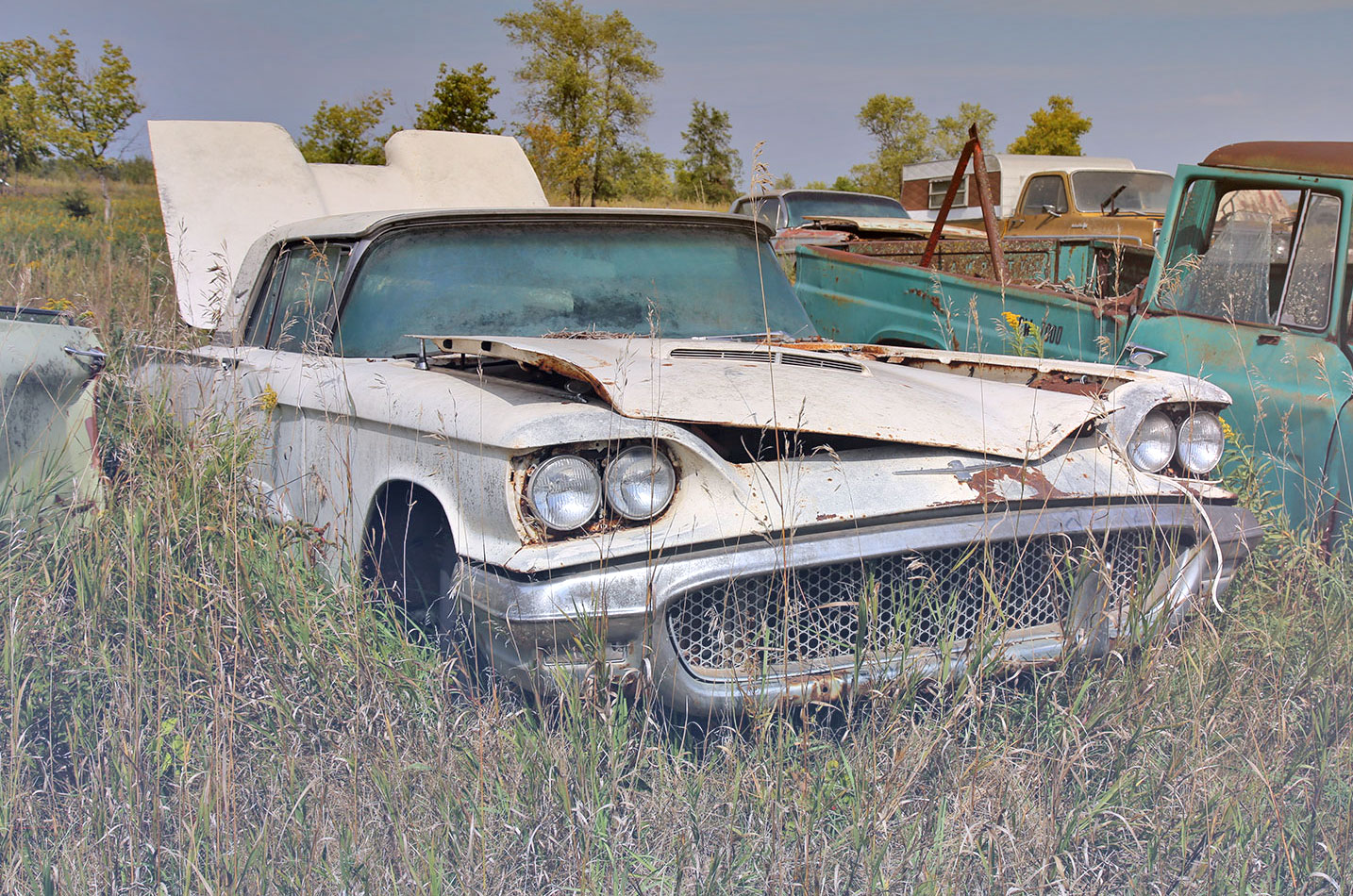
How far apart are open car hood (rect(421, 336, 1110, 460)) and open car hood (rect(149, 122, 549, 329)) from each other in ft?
9.56

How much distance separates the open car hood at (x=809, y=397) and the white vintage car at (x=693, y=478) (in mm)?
11

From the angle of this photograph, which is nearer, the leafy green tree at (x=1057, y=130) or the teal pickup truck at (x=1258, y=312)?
the teal pickup truck at (x=1258, y=312)

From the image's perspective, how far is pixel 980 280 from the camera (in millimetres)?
4844

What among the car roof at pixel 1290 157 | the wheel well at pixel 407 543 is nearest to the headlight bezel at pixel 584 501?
the wheel well at pixel 407 543

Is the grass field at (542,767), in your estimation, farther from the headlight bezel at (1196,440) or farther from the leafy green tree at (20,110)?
the leafy green tree at (20,110)

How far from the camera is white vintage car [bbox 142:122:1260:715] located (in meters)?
2.11

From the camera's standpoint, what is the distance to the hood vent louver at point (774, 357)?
2.78 m

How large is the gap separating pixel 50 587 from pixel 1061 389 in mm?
2812

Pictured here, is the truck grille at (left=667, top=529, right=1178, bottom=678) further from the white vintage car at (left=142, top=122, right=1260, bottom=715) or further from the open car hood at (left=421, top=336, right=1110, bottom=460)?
the open car hood at (left=421, top=336, right=1110, bottom=460)

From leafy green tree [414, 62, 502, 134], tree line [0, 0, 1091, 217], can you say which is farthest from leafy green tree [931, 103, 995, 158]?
leafy green tree [414, 62, 502, 134]

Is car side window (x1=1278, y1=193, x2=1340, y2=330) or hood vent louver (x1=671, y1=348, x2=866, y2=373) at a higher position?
car side window (x1=1278, y1=193, x2=1340, y2=330)

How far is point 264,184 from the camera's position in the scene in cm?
542

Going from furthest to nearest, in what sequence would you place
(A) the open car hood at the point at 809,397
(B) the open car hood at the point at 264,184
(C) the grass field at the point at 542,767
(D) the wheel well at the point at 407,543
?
(B) the open car hood at the point at 264,184
(D) the wheel well at the point at 407,543
(A) the open car hood at the point at 809,397
(C) the grass field at the point at 542,767

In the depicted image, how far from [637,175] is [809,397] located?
108 feet
